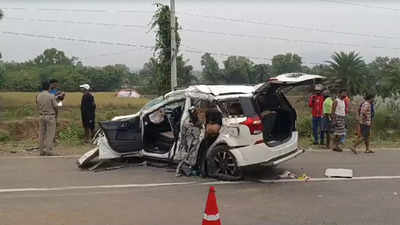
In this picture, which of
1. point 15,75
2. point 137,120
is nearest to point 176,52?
point 137,120

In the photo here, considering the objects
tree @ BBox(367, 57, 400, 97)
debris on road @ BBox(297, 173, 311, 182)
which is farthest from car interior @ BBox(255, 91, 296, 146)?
tree @ BBox(367, 57, 400, 97)

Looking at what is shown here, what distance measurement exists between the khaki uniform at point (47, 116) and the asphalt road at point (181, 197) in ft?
3.81

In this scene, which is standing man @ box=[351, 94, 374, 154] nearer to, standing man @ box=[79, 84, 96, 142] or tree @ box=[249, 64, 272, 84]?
tree @ box=[249, 64, 272, 84]

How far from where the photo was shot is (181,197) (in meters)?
6.80

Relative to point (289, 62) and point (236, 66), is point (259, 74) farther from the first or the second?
point (289, 62)

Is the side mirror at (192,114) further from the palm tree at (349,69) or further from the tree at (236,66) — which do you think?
the palm tree at (349,69)

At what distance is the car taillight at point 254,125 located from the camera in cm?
753

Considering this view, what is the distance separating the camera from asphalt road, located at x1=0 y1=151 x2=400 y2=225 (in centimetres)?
574

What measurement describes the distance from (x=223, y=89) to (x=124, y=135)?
232 centimetres

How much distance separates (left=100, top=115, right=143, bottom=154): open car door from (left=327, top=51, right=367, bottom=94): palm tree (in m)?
44.3

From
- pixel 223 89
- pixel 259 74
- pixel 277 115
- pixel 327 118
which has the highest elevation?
pixel 259 74

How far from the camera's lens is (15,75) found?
4903 cm

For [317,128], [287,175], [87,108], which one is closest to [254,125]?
[287,175]

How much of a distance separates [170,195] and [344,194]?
108 inches
